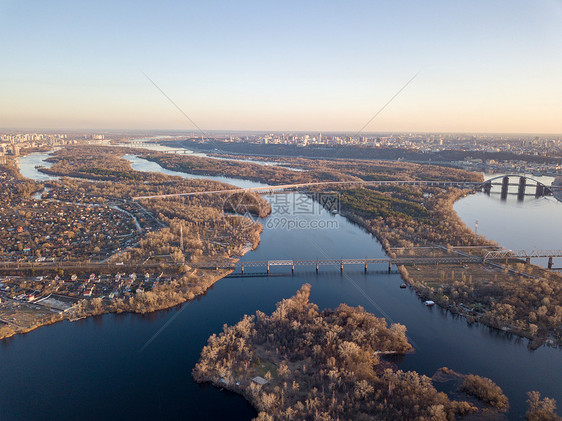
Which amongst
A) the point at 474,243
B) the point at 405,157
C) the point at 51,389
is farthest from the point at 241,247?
the point at 405,157

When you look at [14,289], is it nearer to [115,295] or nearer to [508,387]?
[115,295]

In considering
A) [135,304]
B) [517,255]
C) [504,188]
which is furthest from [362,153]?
[135,304]

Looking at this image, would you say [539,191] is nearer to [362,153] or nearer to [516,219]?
[516,219]

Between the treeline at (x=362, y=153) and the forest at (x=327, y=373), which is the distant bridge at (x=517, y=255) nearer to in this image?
the forest at (x=327, y=373)

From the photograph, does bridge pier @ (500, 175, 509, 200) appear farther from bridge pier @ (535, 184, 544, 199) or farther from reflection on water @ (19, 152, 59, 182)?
reflection on water @ (19, 152, 59, 182)
